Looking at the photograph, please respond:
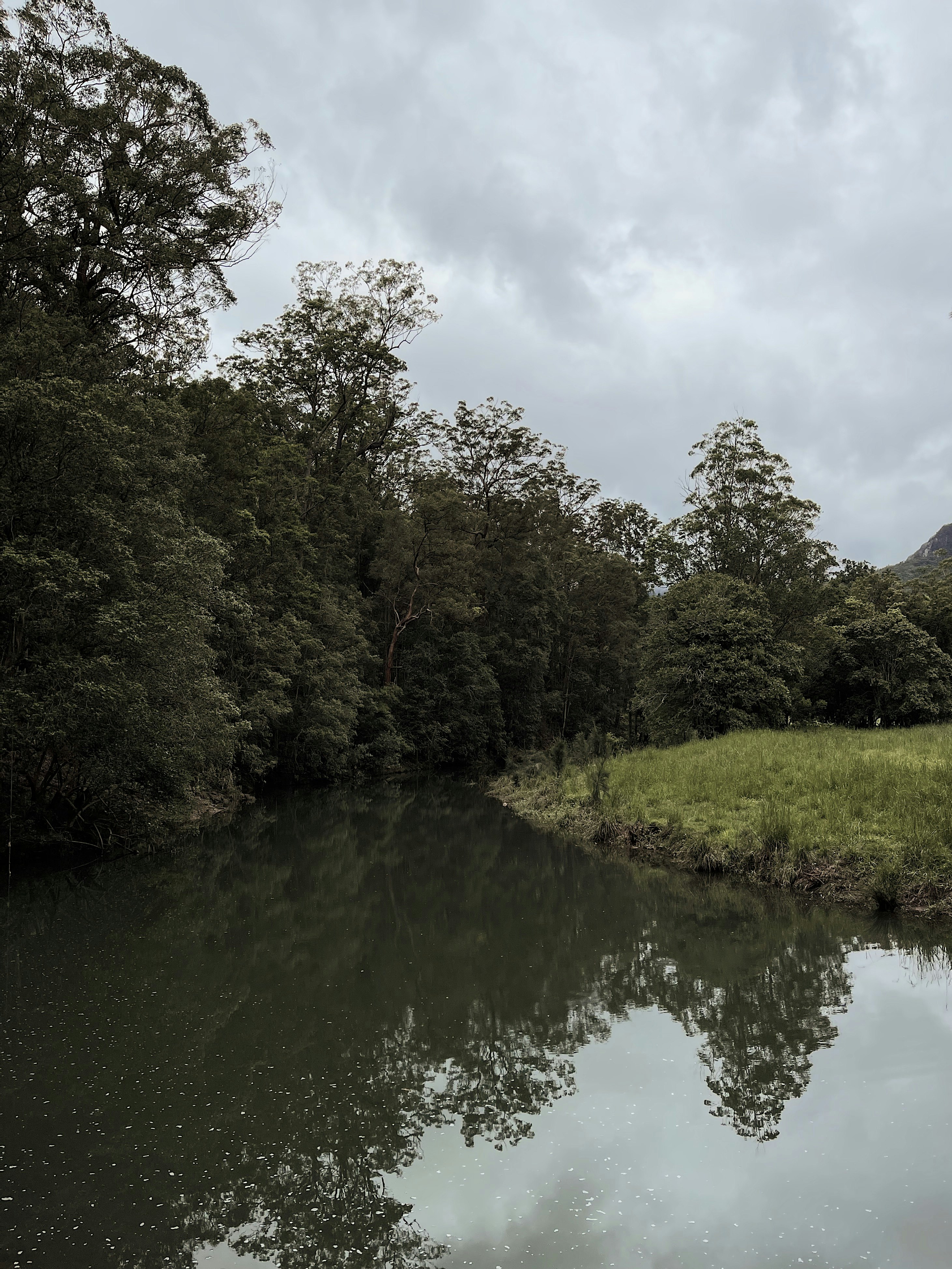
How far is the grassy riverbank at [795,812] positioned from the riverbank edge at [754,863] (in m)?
0.02

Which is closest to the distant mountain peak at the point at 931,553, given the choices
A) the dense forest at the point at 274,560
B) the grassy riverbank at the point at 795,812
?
the dense forest at the point at 274,560

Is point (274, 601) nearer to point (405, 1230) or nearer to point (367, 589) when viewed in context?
point (367, 589)

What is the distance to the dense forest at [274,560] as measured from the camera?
14.6 metres

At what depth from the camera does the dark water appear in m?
4.45

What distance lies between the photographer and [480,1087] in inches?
249

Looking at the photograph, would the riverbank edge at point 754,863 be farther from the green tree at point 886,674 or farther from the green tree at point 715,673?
the green tree at point 886,674

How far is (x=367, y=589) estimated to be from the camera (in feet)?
132

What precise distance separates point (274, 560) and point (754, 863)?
20327 millimetres

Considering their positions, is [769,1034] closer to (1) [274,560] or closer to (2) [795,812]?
(2) [795,812]

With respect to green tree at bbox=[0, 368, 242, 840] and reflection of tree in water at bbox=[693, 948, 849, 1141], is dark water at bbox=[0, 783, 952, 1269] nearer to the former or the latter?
reflection of tree in water at bbox=[693, 948, 849, 1141]

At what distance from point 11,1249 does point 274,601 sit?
2529 centimetres

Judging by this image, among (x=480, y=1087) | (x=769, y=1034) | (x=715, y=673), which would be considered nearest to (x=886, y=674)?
(x=715, y=673)

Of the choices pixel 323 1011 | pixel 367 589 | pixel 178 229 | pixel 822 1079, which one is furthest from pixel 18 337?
→ pixel 367 589

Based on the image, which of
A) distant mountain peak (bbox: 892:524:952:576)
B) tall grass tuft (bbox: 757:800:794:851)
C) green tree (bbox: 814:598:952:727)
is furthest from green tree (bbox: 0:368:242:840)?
distant mountain peak (bbox: 892:524:952:576)
